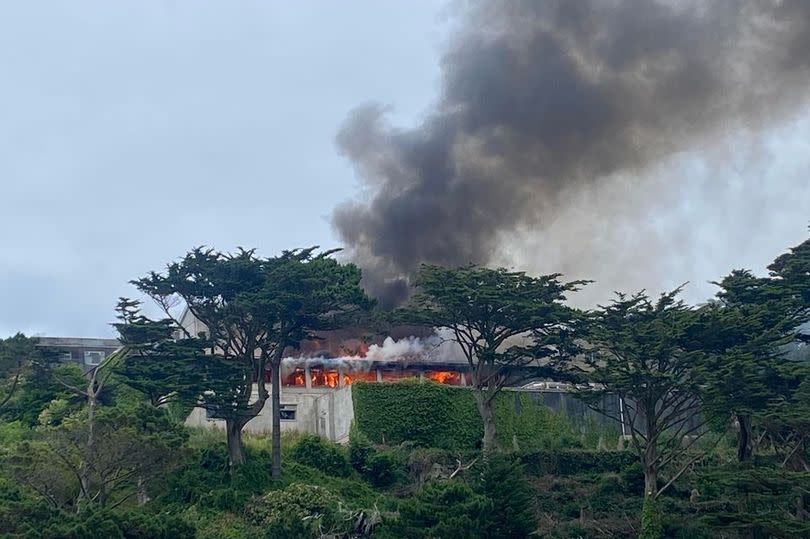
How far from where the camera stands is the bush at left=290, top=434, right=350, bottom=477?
46750 mm

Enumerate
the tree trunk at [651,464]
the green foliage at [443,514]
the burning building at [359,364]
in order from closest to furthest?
1. the green foliage at [443,514]
2. the tree trunk at [651,464]
3. the burning building at [359,364]

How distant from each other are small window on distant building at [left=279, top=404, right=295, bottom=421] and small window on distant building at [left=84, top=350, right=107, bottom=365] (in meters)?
23.9

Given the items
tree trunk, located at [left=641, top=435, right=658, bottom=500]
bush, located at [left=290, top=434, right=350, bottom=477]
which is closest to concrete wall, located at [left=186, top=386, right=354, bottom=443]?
bush, located at [left=290, top=434, right=350, bottom=477]

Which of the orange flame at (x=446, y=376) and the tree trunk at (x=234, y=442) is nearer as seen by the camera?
the tree trunk at (x=234, y=442)

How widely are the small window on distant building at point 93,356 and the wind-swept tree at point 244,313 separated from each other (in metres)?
29.3

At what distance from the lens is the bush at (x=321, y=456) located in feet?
153

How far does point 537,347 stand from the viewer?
156 ft

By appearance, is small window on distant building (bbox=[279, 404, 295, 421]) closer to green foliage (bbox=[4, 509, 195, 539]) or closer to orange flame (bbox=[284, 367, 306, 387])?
orange flame (bbox=[284, 367, 306, 387])

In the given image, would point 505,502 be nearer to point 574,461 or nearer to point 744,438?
point 744,438

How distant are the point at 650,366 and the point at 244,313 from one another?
A: 17.7 metres

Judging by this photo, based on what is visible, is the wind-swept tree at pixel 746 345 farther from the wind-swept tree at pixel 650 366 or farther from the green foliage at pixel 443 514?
the green foliage at pixel 443 514

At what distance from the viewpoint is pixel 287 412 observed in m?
55.8

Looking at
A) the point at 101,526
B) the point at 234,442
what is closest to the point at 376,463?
the point at 234,442

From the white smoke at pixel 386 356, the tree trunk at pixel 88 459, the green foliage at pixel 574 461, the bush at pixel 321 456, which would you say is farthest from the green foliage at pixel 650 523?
the white smoke at pixel 386 356
